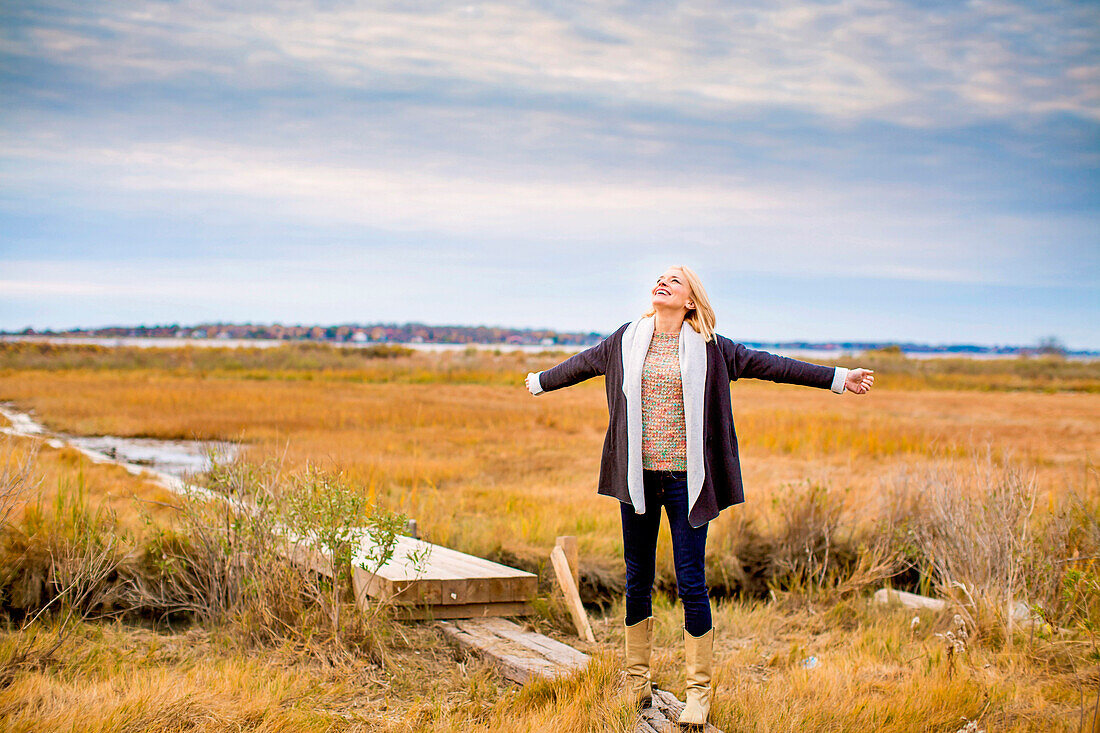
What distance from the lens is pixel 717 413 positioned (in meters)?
4.42

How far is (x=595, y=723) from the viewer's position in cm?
428

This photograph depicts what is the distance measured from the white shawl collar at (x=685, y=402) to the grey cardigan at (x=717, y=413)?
3cm

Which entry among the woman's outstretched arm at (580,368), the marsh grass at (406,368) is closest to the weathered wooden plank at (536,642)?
the woman's outstretched arm at (580,368)

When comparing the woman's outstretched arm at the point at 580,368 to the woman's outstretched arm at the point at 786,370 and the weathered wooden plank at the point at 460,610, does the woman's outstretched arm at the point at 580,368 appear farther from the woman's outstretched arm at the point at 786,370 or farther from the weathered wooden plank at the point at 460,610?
the weathered wooden plank at the point at 460,610

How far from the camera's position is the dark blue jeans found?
4.30 metres

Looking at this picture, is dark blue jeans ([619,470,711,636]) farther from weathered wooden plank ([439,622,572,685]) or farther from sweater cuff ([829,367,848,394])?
sweater cuff ([829,367,848,394])

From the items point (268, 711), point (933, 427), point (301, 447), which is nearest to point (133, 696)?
point (268, 711)

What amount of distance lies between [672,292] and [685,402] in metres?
0.58

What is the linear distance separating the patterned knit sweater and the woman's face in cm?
23

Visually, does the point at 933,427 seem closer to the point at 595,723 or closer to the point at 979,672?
the point at 979,672

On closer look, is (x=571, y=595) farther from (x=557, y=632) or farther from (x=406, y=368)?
(x=406, y=368)

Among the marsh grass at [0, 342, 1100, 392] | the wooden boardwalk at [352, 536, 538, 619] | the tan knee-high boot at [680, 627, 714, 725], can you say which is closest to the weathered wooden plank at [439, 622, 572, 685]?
the wooden boardwalk at [352, 536, 538, 619]

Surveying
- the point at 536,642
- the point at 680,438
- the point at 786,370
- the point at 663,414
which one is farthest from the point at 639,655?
the point at 786,370

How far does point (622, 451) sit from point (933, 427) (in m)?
20.8
